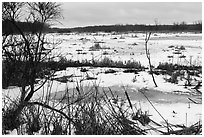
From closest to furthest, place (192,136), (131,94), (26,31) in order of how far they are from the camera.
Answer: (192,136) → (26,31) → (131,94)

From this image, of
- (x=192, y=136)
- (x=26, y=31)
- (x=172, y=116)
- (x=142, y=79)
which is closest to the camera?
(x=192, y=136)

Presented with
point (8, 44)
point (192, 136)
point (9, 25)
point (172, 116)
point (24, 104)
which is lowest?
point (172, 116)

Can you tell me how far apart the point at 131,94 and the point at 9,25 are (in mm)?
2444

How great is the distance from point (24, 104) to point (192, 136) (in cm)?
187

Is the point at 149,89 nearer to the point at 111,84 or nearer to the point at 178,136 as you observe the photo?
the point at 111,84

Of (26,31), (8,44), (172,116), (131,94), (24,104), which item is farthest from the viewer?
(131,94)

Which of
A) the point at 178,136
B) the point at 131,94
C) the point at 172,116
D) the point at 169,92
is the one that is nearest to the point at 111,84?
the point at 131,94

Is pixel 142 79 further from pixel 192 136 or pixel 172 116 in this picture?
pixel 192 136

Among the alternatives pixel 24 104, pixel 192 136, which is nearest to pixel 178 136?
pixel 192 136

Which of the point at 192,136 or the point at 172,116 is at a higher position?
the point at 192,136

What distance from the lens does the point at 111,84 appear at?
18.5ft

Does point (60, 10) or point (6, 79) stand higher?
point (60, 10)

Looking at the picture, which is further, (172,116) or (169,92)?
(169,92)

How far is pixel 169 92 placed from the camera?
5453 millimetres
